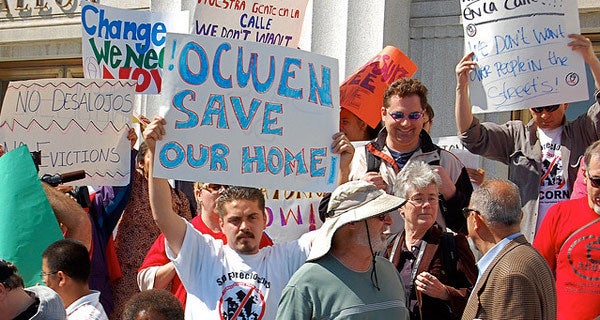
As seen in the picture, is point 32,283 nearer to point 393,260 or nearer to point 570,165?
point 393,260

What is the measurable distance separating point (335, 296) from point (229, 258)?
0.85 meters

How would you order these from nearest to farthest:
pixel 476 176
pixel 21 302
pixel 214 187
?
pixel 21 302 → pixel 214 187 → pixel 476 176

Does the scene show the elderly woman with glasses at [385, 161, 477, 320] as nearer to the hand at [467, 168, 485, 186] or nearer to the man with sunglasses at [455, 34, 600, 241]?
the man with sunglasses at [455, 34, 600, 241]

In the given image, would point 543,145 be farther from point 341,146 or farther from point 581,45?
point 341,146

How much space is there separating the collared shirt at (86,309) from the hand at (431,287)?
1.49 metres

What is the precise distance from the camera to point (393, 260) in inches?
238

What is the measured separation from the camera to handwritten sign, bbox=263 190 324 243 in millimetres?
7020

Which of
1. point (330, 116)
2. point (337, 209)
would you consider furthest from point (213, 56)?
point (337, 209)

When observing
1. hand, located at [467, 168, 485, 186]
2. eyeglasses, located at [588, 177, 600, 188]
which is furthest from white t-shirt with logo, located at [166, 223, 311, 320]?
hand, located at [467, 168, 485, 186]

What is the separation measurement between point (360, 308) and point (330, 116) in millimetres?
1353

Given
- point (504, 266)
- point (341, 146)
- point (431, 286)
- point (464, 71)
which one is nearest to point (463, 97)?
point (464, 71)

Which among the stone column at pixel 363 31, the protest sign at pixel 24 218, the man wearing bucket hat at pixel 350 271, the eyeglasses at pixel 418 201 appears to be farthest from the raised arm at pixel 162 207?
the stone column at pixel 363 31

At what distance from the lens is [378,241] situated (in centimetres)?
523

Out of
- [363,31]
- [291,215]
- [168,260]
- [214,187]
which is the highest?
[363,31]
